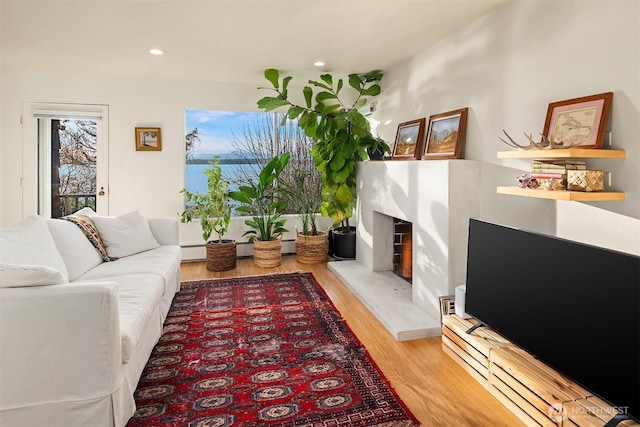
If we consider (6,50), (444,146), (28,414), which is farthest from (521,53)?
(6,50)

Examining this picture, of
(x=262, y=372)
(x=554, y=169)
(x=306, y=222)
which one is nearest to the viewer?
(x=554, y=169)

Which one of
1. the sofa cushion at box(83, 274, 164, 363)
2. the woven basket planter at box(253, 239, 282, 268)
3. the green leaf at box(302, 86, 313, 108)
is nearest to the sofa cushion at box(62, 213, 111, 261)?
the sofa cushion at box(83, 274, 164, 363)

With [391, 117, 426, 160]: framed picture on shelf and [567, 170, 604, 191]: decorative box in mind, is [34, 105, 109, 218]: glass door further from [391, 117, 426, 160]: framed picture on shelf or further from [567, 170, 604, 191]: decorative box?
[567, 170, 604, 191]: decorative box

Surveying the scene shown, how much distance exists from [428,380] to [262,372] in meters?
0.99

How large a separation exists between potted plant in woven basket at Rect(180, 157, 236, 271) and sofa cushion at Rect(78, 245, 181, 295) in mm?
1015

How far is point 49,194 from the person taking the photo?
481 centimetres

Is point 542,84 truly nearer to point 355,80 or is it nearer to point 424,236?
point 424,236

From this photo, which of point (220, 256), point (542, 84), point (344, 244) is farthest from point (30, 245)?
point (344, 244)

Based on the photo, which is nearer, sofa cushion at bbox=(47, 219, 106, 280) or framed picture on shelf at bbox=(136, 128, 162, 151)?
sofa cushion at bbox=(47, 219, 106, 280)

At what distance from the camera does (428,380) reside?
228 cm

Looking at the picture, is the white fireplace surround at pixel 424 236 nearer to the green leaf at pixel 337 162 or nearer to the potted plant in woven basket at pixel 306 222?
the green leaf at pixel 337 162

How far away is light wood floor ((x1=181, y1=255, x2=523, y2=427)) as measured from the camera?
1937 mm

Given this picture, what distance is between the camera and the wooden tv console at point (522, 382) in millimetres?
1637

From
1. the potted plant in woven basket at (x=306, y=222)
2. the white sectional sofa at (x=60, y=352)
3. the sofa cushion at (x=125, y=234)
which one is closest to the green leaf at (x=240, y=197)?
the potted plant in woven basket at (x=306, y=222)
